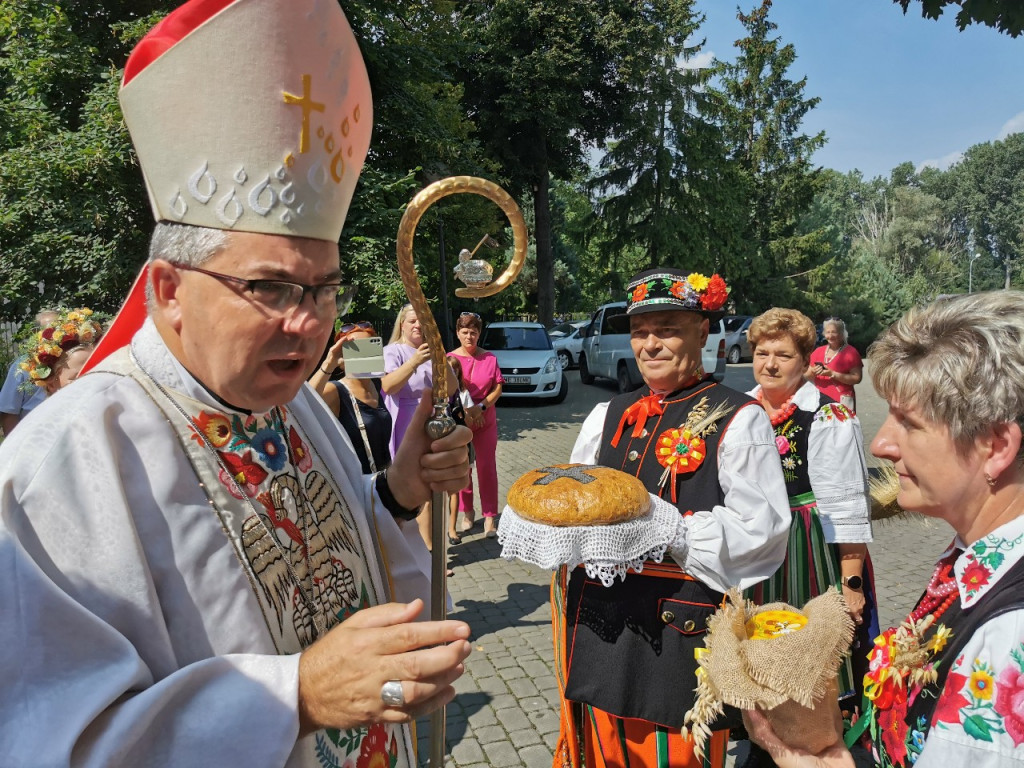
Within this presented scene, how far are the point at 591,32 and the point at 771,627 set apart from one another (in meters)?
19.4

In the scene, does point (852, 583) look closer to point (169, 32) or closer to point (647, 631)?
point (647, 631)

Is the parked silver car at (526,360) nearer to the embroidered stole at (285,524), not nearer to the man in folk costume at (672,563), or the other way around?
the man in folk costume at (672,563)

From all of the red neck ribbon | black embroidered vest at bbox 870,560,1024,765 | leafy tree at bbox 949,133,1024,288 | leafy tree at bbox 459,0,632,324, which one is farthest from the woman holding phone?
leafy tree at bbox 949,133,1024,288

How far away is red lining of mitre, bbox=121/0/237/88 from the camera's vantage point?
4.40ft

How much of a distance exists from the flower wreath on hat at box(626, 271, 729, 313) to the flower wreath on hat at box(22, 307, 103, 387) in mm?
3379

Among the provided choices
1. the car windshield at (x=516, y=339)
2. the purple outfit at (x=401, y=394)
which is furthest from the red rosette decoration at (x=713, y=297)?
the car windshield at (x=516, y=339)

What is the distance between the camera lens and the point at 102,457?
3.89ft

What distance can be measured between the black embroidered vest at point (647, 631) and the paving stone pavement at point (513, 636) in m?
1.21

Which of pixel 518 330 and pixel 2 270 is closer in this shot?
pixel 2 270

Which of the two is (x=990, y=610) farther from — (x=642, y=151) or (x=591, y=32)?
(x=642, y=151)

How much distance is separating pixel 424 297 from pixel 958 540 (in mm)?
1359

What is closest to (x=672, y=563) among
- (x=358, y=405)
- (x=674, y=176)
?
(x=358, y=405)

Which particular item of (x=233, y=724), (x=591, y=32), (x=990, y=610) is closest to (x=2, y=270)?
(x=233, y=724)

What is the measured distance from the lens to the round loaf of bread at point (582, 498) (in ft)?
6.88
